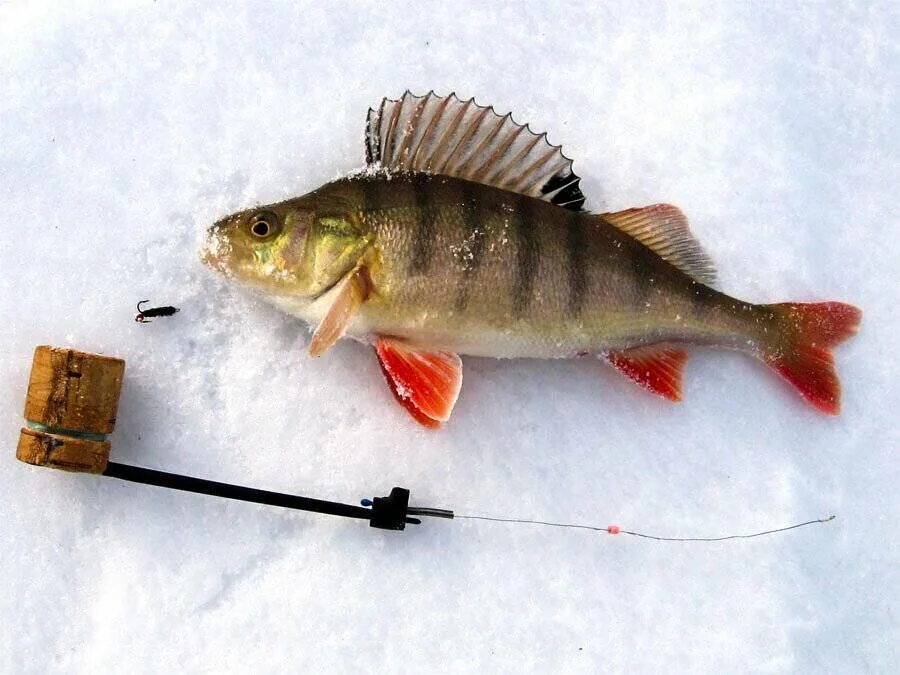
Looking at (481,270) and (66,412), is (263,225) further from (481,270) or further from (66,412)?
(66,412)

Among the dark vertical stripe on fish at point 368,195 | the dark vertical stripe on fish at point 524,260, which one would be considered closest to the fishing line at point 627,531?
the dark vertical stripe on fish at point 524,260

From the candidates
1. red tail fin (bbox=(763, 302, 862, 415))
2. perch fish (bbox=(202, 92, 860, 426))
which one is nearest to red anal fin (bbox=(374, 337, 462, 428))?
perch fish (bbox=(202, 92, 860, 426))

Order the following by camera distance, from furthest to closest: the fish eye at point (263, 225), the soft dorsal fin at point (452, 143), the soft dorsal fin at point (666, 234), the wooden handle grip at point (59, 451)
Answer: the soft dorsal fin at point (666, 234)
the soft dorsal fin at point (452, 143)
the fish eye at point (263, 225)
the wooden handle grip at point (59, 451)

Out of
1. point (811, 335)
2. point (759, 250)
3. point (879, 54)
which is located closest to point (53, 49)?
point (759, 250)

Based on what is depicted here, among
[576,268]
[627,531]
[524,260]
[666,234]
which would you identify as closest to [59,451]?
[524,260]

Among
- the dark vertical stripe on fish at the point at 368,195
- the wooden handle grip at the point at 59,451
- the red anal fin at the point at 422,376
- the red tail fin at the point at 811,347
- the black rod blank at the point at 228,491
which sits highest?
the dark vertical stripe on fish at the point at 368,195

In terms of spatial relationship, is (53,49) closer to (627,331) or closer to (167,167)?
(167,167)

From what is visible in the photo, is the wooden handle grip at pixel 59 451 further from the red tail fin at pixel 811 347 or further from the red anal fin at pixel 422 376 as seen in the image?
the red tail fin at pixel 811 347
